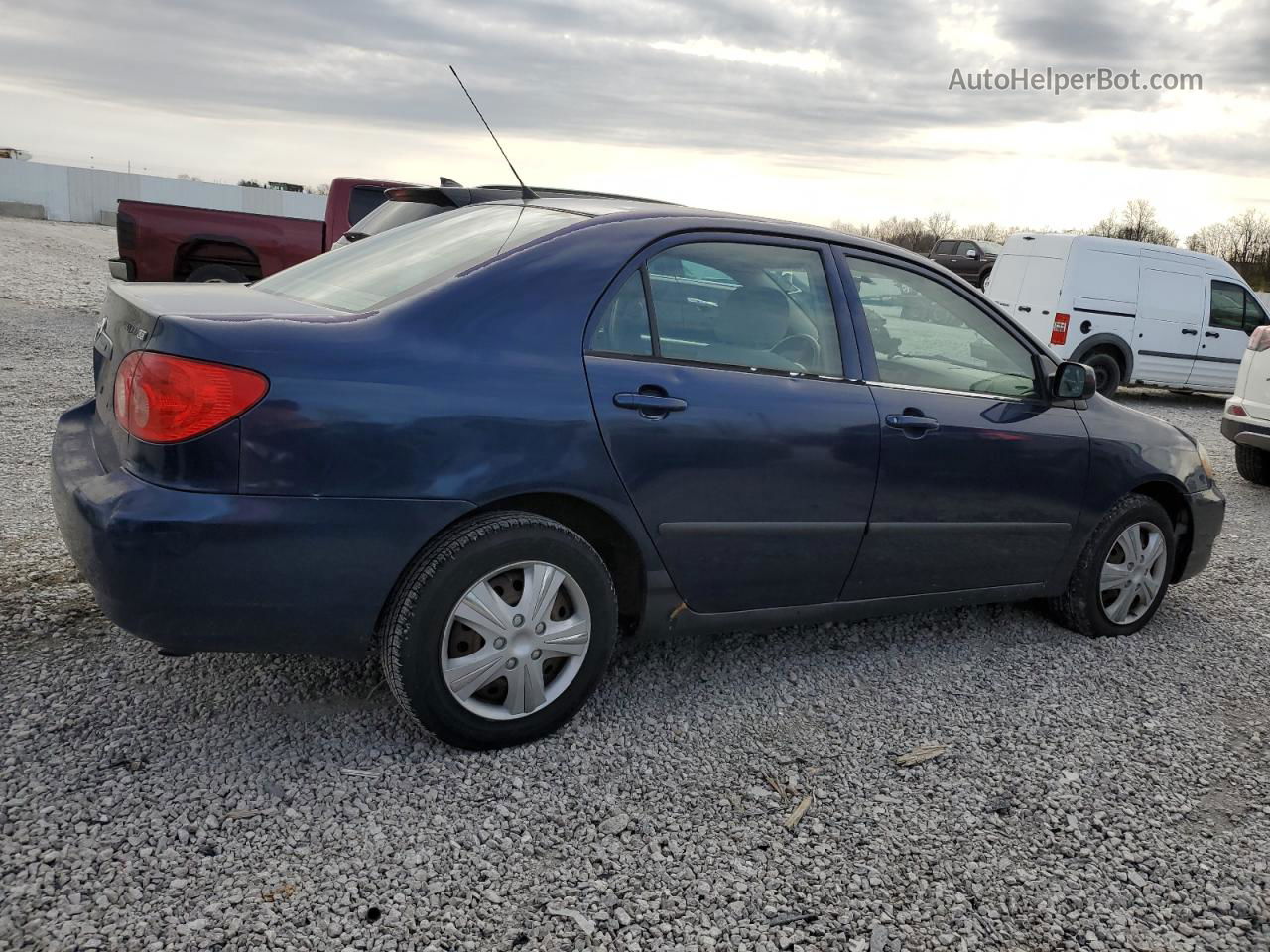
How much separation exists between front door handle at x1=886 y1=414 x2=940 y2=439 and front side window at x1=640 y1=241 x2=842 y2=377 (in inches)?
10.5

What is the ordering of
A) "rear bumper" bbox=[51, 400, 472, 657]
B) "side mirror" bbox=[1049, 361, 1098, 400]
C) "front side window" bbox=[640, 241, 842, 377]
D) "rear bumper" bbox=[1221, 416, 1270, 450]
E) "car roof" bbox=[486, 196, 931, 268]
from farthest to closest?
"rear bumper" bbox=[1221, 416, 1270, 450], "side mirror" bbox=[1049, 361, 1098, 400], "car roof" bbox=[486, 196, 931, 268], "front side window" bbox=[640, 241, 842, 377], "rear bumper" bbox=[51, 400, 472, 657]

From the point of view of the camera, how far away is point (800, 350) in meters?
3.63

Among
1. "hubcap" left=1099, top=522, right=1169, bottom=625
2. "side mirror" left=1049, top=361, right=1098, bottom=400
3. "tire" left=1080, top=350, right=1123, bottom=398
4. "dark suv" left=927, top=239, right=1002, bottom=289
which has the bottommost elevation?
"hubcap" left=1099, top=522, right=1169, bottom=625

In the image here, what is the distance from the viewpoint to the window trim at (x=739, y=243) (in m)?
3.25

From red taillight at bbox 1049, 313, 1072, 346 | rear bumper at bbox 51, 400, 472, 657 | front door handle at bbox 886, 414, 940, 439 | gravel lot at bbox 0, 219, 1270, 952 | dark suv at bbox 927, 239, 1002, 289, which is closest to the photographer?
gravel lot at bbox 0, 219, 1270, 952

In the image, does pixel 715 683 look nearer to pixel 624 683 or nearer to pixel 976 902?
pixel 624 683

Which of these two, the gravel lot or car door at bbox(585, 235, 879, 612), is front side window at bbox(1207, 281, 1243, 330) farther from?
car door at bbox(585, 235, 879, 612)

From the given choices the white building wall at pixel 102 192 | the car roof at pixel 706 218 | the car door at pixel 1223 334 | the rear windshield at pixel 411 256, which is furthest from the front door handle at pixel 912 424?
the white building wall at pixel 102 192

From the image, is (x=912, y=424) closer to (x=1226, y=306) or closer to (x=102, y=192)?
(x=1226, y=306)

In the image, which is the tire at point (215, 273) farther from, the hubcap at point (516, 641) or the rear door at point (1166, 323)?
the rear door at point (1166, 323)

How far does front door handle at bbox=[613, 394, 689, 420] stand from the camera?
317 cm

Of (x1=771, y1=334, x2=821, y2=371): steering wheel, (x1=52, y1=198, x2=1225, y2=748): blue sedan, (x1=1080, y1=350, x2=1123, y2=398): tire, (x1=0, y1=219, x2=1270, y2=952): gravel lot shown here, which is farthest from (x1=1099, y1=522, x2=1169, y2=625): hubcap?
(x1=1080, y1=350, x2=1123, y2=398): tire

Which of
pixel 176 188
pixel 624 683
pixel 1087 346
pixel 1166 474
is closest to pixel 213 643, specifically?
pixel 624 683

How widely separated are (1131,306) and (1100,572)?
10015mm
